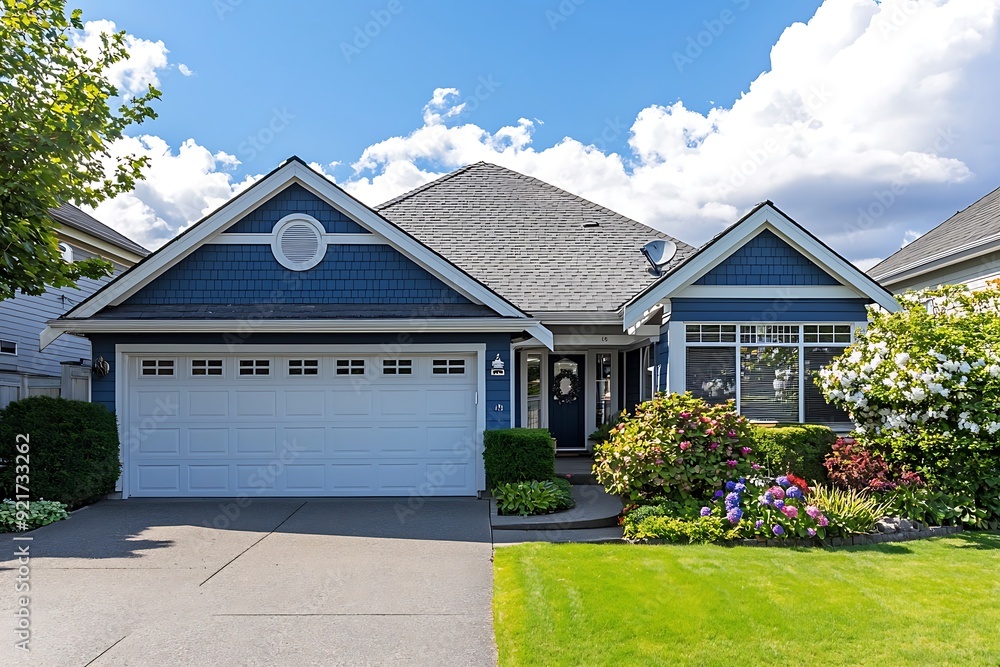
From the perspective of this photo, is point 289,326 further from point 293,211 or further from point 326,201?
point 326,201

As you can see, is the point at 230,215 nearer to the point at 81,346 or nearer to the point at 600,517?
the point at 600,517

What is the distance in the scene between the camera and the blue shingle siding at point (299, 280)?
10.6 metres

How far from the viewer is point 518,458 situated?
9.69m

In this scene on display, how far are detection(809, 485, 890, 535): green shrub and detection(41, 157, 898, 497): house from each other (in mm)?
2087

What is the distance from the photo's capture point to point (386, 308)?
10.5 metres

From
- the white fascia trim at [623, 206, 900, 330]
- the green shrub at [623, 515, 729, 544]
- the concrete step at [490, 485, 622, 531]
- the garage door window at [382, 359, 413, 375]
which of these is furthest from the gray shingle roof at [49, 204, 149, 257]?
the green shrub at [623, 515, 729, 544]

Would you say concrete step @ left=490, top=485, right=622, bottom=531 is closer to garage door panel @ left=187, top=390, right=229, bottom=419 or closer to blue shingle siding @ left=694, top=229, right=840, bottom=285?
blue shingle siding @ left=694, top=229, right=840, bottom=285

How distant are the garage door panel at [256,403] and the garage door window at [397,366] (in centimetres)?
170

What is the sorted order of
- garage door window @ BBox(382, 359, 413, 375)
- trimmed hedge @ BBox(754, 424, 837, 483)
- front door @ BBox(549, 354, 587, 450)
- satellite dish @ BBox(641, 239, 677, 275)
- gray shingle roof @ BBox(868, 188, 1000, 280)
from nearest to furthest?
trimmed hedge @ BBox(754, 424, 837, 483) → garage door window @ BBox(382, 359, 413, 375) → satellite dish @ BBox(641, 239, 677, 275) → gray shingle roof @ BBox(868, 188, 1000, 280) → front door @ BBox(549, 354, 587, 450)

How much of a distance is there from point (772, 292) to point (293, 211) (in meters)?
7.43

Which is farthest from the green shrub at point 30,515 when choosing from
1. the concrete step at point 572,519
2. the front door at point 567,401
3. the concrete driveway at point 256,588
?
the front door at point 567,401

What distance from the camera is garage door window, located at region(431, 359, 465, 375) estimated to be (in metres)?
10.7

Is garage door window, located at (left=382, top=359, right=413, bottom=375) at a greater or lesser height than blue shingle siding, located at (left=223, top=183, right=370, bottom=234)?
lesser

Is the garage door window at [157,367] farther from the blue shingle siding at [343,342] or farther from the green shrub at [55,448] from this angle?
the green shrub at [55,448]
